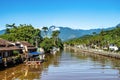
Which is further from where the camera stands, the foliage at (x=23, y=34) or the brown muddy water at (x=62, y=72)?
the foliage at (x=23, y=34)

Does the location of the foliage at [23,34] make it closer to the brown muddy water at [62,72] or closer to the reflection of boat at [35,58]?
the reflection of boat at [35,58]

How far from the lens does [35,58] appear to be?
8412 cm

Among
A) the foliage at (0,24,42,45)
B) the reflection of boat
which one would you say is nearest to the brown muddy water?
the reflection of boat

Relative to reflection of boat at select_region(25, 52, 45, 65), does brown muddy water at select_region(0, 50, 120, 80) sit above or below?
below

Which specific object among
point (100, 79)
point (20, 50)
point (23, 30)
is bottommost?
point (100, 79)

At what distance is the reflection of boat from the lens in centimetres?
7612

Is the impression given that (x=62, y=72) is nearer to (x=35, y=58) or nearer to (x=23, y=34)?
(x=35, y=58)

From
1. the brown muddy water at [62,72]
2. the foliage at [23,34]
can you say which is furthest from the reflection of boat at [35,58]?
the foliage at [23,34]

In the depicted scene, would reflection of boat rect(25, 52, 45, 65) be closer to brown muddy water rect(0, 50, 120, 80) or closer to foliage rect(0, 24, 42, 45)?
brown muddy water rect(0, 50, 120, 80)

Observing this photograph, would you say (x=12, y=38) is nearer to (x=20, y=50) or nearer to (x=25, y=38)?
(x=25, y=38)

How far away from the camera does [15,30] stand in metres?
130

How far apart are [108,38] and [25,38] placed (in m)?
48.8

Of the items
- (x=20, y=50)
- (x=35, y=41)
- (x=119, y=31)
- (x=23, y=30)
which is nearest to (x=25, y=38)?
(x=23, y=30)

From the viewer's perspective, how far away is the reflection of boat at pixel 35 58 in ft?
250
